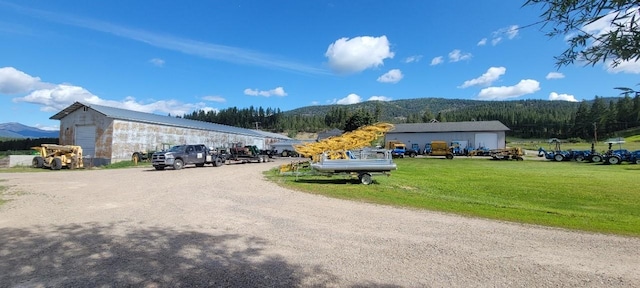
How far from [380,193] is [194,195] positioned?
275 inches

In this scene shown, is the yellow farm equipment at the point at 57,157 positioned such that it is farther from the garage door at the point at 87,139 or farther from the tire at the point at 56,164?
the garage door at the point at 87,139

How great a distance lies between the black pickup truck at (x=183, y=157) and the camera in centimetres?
2459

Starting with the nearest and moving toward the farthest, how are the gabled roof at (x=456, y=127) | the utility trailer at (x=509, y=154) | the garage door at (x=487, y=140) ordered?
the utility trailer at (x=509, y=154) < the garage door at (x=487, y=140) < the gabled roof at (x=456, y=127)

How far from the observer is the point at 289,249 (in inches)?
234

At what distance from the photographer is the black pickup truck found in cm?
2459

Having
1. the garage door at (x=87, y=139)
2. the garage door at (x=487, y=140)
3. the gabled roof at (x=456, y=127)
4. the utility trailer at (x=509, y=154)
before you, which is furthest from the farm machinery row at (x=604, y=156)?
the garage door at (x=87, y=139)

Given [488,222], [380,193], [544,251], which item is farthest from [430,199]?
[544,251]

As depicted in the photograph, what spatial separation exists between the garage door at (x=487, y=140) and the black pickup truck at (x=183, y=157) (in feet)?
155

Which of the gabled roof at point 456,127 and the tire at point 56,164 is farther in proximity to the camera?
the gabled roof at point 456,127

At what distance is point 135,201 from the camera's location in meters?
10.9

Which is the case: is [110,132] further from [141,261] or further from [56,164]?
[141,261]

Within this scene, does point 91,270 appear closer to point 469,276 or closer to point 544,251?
point 469,276

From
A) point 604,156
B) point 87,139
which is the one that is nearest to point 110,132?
point 87,139

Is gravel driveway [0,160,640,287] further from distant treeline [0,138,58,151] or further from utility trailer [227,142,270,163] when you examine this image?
distant treeline [0,138,58,151]
